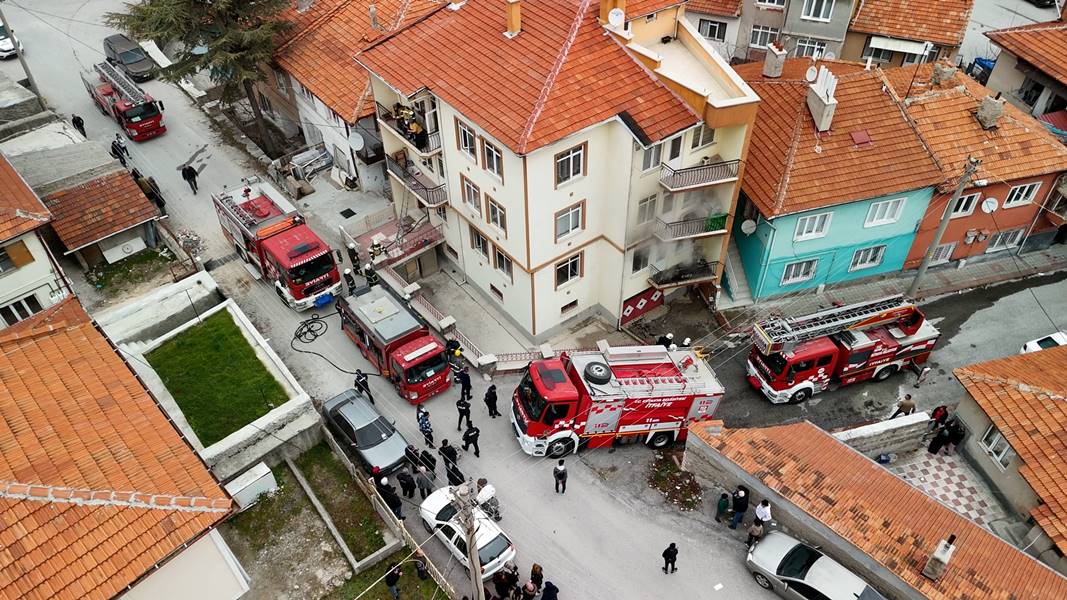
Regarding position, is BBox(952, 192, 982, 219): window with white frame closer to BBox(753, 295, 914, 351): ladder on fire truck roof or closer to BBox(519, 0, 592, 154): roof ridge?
BBox(753, 295, 914, 351): ladder on fire truck roof

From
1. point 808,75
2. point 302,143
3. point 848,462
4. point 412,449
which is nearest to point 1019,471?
point 848,462

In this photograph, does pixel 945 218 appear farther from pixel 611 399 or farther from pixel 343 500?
pixel 343 500

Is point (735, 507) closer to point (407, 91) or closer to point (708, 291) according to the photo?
point (708, 291)

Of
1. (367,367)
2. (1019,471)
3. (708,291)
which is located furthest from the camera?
(708,291)

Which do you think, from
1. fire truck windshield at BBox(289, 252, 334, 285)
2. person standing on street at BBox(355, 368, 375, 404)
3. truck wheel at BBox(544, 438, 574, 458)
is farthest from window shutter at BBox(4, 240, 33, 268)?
truck wheel at BBox(544, 438, 574, 458)

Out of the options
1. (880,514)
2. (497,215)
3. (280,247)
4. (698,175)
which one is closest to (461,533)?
(497,215)

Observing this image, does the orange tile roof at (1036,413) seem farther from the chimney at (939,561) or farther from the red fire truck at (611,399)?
the red fire truck at (611,399)

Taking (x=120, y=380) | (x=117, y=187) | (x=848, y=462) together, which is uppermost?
(x=120, y=380)
